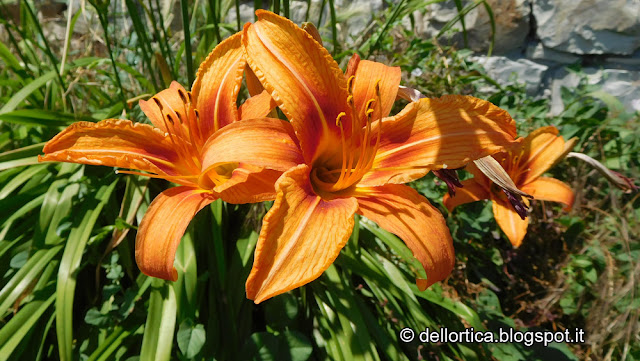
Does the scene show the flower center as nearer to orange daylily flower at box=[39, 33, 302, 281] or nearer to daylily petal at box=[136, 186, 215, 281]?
orange daylily flower at box=[39, 33, 302, 281]

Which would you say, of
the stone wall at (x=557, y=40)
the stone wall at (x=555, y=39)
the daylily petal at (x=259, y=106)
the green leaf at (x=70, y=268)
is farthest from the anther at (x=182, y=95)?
the stone wall at (x=557, y=40)

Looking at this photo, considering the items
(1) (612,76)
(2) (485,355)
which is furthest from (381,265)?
(1) (612,76)

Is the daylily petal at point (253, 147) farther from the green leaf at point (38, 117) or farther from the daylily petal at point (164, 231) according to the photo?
the green leaf at point (38, 117)

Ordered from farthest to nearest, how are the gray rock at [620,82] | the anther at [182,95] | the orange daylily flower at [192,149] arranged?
the gray rock at [620,82] < the anther at [182,95] < the orange daylily flower at [192,149]

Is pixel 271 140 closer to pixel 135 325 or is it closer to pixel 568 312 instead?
pixel 135 325

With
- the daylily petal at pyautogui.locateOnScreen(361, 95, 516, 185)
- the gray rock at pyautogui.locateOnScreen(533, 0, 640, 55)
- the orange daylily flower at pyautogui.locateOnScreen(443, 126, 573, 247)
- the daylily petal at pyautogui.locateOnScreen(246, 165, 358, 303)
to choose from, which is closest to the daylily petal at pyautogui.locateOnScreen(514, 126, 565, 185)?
the orange daylily flower at pyautogui.locateOnScreen(443, 126, 573, 247)

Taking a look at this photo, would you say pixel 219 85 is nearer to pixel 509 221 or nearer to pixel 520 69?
pixel 509 221
